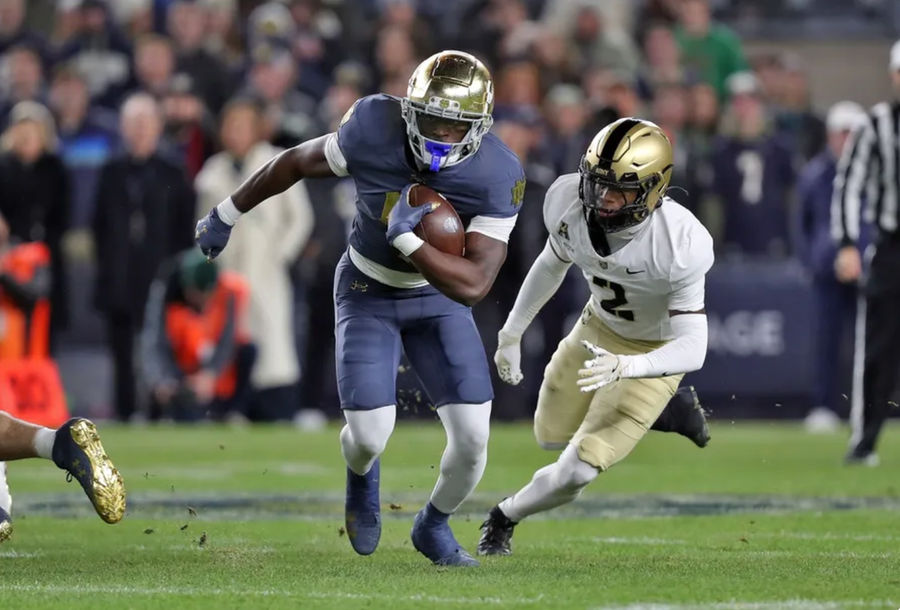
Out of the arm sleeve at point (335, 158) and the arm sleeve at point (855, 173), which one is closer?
the arm sleeve at point (335, 158)

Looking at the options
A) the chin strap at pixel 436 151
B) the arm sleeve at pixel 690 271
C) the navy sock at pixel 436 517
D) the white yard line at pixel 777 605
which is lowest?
the navy sock at pixel 436 517

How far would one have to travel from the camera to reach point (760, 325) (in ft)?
37.0

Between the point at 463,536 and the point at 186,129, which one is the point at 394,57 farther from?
the point at 463,536

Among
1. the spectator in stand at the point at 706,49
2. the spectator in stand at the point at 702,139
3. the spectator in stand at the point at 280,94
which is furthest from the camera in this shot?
the spectator in stand at the point at 706,49

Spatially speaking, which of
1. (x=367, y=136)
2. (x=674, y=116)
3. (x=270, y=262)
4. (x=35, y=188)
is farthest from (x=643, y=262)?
(x=674, y=116)

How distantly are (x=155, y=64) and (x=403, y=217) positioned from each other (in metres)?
6.89

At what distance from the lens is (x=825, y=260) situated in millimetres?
10602

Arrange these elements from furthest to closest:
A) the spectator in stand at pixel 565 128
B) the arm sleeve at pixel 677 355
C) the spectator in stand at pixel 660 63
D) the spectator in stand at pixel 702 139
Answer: the spectator in stand at pixel 660 63, the spectator in stand at pixel 702 139, the spectator in stand at pixel 565 128, the arm sleeve at pixel 677 355

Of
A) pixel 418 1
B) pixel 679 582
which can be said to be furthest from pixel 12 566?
pixel 418 1

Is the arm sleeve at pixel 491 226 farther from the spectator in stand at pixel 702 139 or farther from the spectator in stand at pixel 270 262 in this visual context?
the spectator in stand at pixel 702 139

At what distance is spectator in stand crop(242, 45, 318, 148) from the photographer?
1103cm

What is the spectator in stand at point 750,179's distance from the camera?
11.3 m

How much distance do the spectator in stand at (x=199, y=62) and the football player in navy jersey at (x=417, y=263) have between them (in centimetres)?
652

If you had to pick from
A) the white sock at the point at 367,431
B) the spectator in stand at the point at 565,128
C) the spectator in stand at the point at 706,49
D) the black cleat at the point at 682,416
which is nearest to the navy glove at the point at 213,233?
the white sock at the point at 367,431
